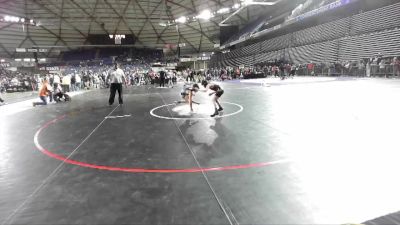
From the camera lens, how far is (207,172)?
12.3ft

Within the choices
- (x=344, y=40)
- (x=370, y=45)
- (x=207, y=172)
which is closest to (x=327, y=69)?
(x=344, y=40)

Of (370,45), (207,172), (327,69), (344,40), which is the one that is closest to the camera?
(207,172)

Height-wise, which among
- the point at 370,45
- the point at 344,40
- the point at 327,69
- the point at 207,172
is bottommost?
the point at 207,172

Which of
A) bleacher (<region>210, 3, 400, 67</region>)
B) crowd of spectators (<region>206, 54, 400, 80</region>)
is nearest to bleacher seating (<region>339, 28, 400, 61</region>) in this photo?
bleacher (<region>210, 3, 400, 67</region>)

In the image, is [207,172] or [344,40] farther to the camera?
[344,40]

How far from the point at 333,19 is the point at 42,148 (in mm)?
28519

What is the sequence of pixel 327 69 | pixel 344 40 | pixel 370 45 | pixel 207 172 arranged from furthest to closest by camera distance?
pixel 327 69 → pixel 344 40 → pixel 370 45 → pixel 207 172

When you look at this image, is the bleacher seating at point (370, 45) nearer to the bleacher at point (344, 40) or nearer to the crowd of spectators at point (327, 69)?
the bleacher at point (344, 40)

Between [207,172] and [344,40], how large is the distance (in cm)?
2559

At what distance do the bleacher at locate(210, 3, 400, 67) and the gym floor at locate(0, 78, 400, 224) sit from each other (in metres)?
17.8

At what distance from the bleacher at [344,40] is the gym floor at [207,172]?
58.4ft

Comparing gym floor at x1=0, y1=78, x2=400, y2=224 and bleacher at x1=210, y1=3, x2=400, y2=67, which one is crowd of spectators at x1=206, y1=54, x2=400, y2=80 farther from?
gym floor at x1=0, y1=78, x2=400, y2=224

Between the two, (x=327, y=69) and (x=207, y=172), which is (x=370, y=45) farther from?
(x=207, y=172)

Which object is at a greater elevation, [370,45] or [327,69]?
[370,45]
